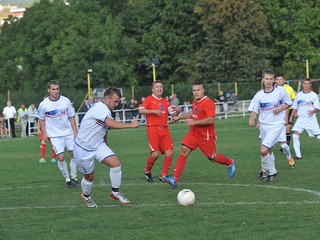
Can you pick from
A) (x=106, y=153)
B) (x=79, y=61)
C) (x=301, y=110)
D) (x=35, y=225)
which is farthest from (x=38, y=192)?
(x=79, y=61)

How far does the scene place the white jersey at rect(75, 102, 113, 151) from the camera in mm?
12203

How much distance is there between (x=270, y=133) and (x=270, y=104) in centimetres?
56

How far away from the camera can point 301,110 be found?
19953mm

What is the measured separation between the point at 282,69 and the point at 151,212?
6310cm

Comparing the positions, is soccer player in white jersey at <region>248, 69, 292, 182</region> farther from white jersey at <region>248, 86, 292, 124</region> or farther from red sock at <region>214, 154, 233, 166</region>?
red sock at <region>214, 154, 233, 166</region>

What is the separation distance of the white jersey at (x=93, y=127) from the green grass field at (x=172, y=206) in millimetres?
1008

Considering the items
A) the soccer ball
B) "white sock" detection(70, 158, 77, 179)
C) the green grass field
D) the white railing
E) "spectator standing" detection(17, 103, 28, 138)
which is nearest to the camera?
the green grass field

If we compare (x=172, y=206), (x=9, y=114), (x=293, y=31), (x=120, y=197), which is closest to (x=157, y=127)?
(x=120, y=197)

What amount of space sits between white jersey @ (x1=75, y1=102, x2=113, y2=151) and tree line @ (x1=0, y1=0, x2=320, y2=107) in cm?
5366

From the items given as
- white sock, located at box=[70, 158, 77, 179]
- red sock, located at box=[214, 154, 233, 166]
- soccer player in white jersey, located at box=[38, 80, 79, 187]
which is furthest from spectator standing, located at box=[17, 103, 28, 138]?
red sock, located at box=[214, 154, 233, 166]


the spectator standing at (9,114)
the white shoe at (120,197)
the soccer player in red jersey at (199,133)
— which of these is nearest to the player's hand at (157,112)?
the soccer player in red jersey at (199,133)

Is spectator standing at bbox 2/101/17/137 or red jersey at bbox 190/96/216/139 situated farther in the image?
spectator standing at bbox 2/101/17/137

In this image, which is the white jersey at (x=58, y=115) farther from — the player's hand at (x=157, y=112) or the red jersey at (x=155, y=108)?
the player's hand at (x=157, y=112)

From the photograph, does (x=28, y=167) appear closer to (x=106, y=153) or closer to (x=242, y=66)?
(x=106, y=153)
